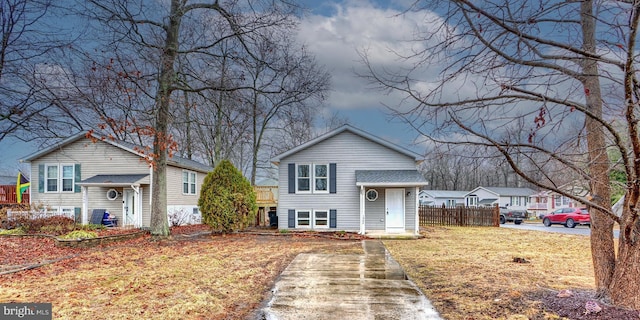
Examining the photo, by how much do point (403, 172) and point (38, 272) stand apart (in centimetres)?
1379

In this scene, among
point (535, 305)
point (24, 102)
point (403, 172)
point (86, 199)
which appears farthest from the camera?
point (86, 199)

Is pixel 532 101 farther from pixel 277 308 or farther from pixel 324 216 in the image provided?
pixel 324 216

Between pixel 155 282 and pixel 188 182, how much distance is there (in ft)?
54.1

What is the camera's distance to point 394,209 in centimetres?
1820

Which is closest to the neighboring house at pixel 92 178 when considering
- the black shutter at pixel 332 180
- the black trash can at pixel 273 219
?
the black trash can at pixel 273 219

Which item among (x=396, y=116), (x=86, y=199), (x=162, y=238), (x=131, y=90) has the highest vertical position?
(x=131, y=90)

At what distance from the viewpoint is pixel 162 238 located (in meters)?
15.0

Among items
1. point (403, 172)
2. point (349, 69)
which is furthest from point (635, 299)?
point (403, 172)

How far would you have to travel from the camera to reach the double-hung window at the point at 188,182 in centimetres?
2278

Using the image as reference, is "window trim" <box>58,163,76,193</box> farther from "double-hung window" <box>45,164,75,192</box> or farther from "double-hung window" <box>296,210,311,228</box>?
"double-hung window" <box>296,210,311,228</box>

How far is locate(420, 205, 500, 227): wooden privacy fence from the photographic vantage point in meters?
25.0

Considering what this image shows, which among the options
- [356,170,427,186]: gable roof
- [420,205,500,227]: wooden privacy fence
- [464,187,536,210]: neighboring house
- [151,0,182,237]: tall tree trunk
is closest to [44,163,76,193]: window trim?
[151,0,182,237]: tall tree trunk

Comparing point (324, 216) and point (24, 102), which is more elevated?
point (24, 102)

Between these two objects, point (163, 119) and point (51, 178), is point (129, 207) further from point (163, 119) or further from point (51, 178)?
point (163, 119)
